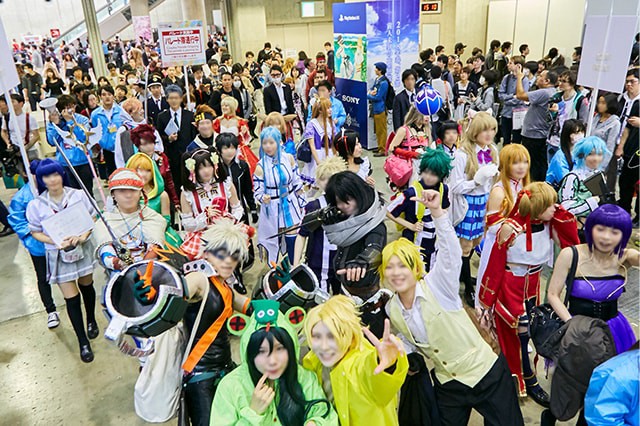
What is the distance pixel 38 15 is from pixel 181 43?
908 inches

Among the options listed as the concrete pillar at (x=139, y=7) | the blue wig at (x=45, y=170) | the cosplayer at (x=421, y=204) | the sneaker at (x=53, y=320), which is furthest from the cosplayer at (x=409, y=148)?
the concrete pillar at (x=139, y=7)

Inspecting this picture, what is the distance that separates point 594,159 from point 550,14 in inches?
486

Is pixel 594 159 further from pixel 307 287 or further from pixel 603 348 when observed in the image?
pixel 307 287

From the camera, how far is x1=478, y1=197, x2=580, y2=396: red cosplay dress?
3.24 m

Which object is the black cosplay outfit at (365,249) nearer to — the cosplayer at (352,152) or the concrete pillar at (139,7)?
the cosplayer at (352,152)

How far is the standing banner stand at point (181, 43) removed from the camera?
746cm

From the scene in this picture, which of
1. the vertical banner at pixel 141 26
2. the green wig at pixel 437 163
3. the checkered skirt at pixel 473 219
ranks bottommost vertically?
the checkered skirt at pixel 473 219

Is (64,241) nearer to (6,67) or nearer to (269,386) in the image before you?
(6,67)

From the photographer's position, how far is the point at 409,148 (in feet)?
17.2

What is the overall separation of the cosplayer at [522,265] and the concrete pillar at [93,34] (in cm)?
1400

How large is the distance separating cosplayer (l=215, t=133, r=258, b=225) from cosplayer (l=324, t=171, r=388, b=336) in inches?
70.1

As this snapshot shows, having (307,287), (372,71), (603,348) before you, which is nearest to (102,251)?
(307,287)

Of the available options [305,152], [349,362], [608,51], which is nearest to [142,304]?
[349,362]

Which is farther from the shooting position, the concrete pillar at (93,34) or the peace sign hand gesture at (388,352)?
the concrete pillar at (93,34)
